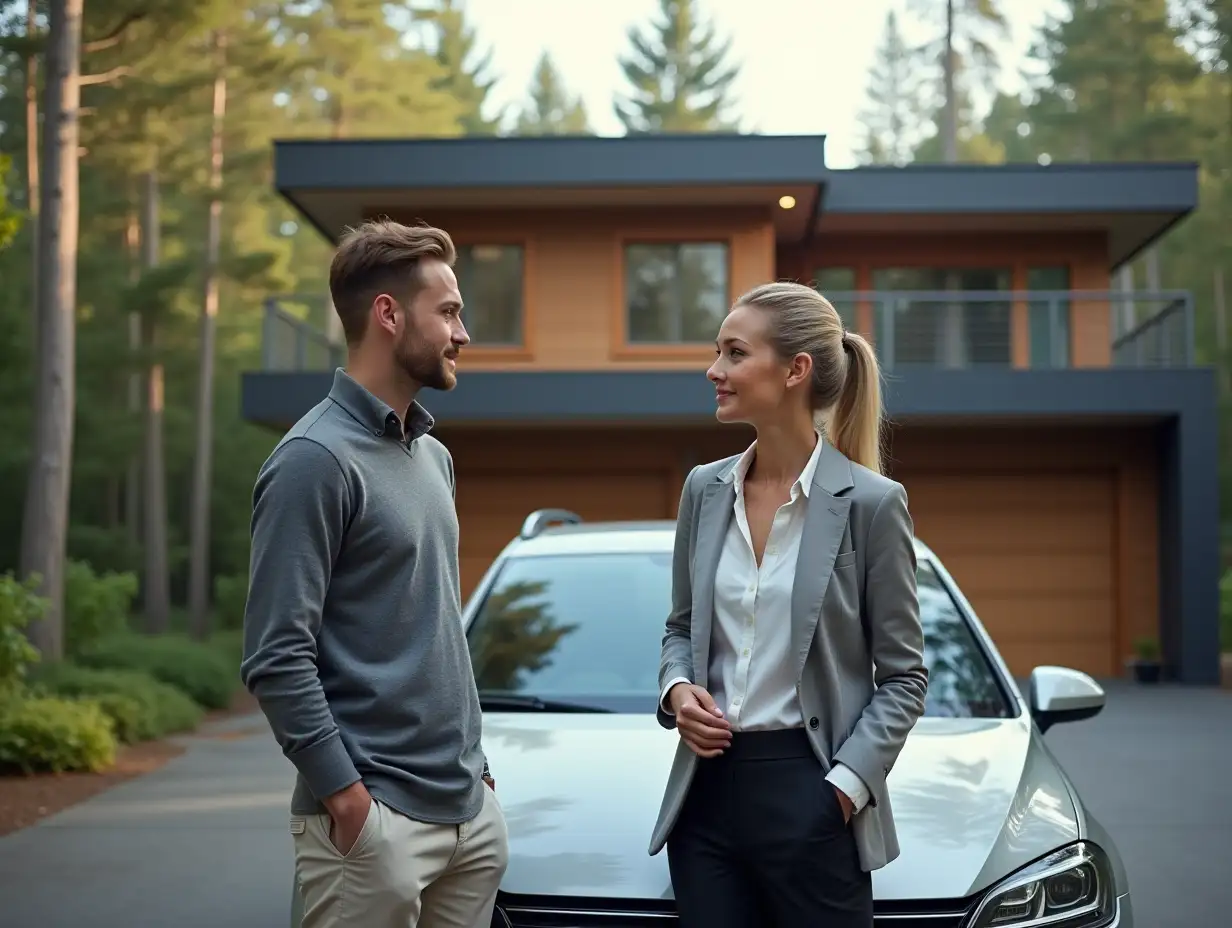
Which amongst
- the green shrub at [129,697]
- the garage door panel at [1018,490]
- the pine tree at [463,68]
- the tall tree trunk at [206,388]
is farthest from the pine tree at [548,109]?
the green shrub at [129,697]

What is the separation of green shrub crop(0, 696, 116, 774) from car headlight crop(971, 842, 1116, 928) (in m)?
9.11

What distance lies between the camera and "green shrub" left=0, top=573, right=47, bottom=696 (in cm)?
1077

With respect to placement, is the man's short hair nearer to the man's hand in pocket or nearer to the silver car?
the man's hand in pocket

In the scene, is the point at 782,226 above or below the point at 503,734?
above

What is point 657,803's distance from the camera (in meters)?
3.73

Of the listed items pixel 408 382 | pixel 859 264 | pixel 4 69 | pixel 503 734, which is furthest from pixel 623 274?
pixel 4 69

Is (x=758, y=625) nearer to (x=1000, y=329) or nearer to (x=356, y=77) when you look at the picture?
(x=1000, y=329)

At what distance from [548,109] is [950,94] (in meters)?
35.7

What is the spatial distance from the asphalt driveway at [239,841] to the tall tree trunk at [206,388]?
54.7 feet

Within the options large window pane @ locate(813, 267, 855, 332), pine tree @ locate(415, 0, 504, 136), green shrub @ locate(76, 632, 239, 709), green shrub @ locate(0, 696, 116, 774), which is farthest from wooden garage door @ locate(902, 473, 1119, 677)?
pine tree @ locate(415, 0, 504, 136)

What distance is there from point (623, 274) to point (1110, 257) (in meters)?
7.94

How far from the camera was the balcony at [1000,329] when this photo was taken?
62.6ft

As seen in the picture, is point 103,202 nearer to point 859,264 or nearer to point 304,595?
point 859,264

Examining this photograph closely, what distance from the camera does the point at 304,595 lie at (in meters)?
2.66
